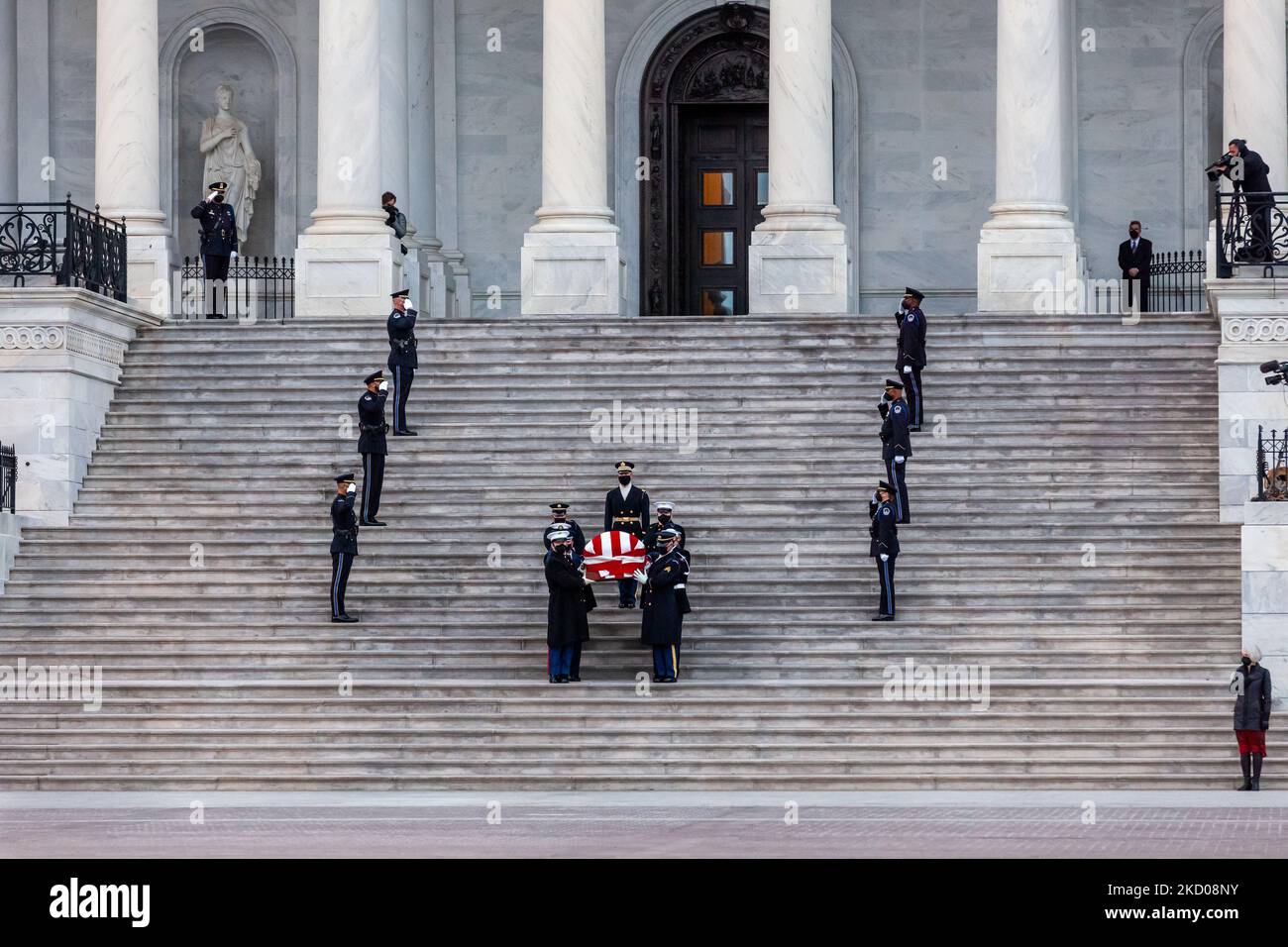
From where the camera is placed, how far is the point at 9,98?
49.3 meters

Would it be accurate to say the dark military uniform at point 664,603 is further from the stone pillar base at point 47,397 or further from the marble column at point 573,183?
the marble column at point 573,183

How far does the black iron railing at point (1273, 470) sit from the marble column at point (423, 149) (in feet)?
59.7

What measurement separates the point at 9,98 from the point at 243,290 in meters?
6.47

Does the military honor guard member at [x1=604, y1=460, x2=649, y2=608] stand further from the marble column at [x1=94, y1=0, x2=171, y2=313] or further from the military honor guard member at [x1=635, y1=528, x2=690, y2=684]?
the marble column at [x1=94, y1=0, x2=171, y2=313]

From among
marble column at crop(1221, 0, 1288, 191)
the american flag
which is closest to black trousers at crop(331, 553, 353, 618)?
the american flag

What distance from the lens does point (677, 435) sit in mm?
36125

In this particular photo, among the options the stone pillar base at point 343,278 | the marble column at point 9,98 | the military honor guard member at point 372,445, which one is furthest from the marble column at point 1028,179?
the marble column at point 9,98

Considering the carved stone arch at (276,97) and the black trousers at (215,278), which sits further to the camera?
the carved stone arch at (276,97)

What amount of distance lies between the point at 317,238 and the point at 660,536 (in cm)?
1369

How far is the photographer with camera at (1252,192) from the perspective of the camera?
36406 millimetres

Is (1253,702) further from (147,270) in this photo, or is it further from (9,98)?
(9,98)

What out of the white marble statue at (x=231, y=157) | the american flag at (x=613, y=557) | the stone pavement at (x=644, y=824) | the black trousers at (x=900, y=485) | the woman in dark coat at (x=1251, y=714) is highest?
the white marble statue at (x=231, y=157)

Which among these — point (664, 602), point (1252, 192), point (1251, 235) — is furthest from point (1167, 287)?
point (664, 602)
